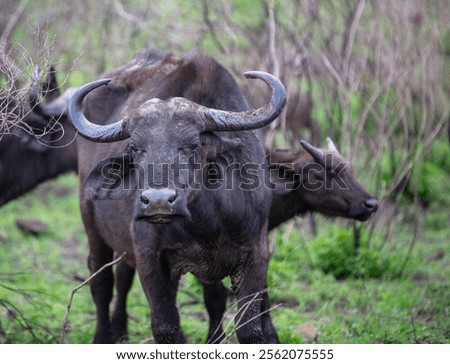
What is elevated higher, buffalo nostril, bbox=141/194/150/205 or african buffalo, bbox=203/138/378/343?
buffalo nostril, bbox=141/194/150/205

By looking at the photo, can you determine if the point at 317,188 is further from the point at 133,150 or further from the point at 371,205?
the point at 133,150

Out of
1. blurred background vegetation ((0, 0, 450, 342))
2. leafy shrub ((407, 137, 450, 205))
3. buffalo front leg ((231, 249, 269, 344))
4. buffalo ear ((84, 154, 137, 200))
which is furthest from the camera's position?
leafy shrub ((407, 137, 450, 205))

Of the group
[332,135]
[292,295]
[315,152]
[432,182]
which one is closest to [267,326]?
[292,295]

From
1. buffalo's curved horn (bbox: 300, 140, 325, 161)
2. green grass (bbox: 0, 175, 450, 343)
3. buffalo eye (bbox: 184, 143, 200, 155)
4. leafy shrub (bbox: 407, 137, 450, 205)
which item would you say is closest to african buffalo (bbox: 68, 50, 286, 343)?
buffalo eye (bbox: 184, 143, 200, 155)

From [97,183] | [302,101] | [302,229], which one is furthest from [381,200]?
[97,183]

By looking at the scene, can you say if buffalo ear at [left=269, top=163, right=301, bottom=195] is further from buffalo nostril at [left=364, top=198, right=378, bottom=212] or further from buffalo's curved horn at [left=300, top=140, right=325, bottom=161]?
buffalo nostril at [left=364, top=198, right=378, bottom=212]

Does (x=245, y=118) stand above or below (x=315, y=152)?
above

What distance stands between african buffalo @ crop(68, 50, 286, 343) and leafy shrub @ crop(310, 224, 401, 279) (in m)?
2.55

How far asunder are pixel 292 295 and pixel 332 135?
1979 millimetres

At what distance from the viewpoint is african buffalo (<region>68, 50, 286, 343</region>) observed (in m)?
5.44

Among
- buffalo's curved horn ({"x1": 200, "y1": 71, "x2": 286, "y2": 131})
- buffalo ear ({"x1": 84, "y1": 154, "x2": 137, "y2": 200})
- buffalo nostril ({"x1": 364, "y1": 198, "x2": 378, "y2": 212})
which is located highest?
buffalo's curved horn ({"x1": 200, "y1": 71, "x2": 286, "y2": 131})

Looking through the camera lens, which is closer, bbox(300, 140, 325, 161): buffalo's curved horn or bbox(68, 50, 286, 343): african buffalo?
bbox(68, 50, 286, 343): african buffalo

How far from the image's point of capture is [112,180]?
5988 millimetres
